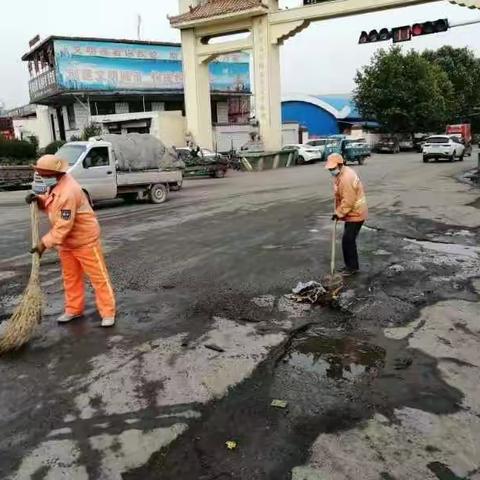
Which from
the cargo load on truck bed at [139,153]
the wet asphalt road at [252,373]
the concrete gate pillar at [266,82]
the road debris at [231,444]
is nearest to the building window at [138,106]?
the concrete gate pillar at [266,82]

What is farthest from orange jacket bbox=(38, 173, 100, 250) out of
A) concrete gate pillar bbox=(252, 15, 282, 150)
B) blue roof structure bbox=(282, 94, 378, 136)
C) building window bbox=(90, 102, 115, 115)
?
blue roof structure bbox=(282, 94, 378, 136)

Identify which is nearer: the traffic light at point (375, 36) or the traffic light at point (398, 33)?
the traffic light at point (398, 33)

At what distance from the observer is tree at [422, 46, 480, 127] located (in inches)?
2217

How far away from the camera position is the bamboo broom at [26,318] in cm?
458

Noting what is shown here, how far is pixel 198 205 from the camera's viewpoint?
14.2 m

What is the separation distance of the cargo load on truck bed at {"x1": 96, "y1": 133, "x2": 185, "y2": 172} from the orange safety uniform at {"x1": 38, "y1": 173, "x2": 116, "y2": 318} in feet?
30.1

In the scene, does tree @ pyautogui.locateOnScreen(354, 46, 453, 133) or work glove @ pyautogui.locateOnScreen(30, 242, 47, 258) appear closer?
work glove @ pyautogui.locateOnScreen(30, 242, 47, 258)

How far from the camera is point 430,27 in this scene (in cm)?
2105

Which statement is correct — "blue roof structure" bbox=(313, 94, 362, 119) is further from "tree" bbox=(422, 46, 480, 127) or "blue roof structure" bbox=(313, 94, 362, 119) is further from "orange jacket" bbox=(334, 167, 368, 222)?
"orange jacket" bbox=(334, 167, 368, 222)

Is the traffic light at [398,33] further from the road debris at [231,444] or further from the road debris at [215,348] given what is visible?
the road debris at [231,444]

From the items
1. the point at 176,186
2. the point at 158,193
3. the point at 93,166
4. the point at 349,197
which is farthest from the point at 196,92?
the point at 349,197

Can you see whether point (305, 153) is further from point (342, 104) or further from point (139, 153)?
point (342, 104)

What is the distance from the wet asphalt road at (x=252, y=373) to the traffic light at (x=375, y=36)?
18.1m

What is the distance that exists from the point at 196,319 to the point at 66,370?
147 centimetres
